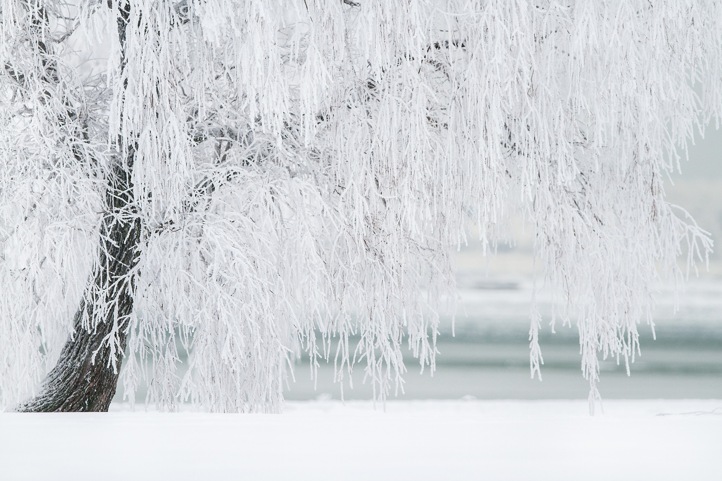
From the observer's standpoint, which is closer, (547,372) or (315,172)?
(315,172)

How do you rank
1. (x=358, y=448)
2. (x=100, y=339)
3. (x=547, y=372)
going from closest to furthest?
(x=358, y=448) < (x=100, y=339) < (x=547, y=372)

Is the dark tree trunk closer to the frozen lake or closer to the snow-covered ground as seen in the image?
the snow-covered ground

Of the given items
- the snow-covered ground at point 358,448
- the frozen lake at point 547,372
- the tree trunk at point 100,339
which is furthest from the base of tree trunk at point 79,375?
the frozen lake at point 547,372

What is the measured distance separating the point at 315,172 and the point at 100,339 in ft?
4.72

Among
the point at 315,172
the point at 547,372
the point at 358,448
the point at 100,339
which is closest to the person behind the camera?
the point at 358,448

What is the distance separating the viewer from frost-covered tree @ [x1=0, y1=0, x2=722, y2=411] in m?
2.96

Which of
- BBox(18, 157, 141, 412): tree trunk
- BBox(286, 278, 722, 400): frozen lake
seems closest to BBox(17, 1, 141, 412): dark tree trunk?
BBox(18, 157, 141, 412): tree trunk

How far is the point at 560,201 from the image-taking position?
3512mm

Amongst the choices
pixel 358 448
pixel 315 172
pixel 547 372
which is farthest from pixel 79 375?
pixel 547 372

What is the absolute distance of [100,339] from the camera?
12.1 ft

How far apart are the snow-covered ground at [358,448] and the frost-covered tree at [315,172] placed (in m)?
1.42

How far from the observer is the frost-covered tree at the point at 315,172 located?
2.96 m

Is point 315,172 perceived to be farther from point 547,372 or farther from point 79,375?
point 547,372

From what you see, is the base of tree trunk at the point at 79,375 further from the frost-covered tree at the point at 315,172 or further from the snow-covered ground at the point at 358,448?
the snow-covered ground at the point at 358,448
